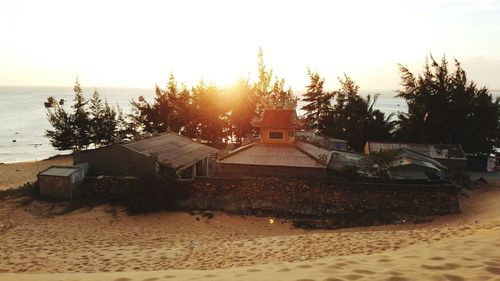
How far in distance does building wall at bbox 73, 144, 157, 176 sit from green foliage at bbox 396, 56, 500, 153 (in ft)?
98.7

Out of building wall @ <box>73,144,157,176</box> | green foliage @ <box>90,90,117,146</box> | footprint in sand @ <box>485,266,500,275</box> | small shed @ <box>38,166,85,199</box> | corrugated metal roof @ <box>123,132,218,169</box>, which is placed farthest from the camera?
green foliage @ <box>90,90,117,146</box>

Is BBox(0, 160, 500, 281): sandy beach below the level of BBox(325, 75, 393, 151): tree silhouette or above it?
below

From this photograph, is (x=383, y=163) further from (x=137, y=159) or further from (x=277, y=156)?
(x=137, y=159)

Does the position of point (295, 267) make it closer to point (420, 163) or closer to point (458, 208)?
point (458, 208)

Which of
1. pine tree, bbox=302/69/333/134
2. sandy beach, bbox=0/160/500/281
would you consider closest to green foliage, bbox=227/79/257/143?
pine tree, bbox=302/69/333/134

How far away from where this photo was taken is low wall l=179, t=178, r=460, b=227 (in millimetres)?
20422

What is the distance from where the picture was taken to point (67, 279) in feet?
28.8

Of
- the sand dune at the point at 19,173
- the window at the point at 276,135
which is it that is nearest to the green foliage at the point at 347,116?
the window at the point at 276,135

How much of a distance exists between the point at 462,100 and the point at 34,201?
40.5 meters

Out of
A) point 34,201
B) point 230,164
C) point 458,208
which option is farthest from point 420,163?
point 34,201

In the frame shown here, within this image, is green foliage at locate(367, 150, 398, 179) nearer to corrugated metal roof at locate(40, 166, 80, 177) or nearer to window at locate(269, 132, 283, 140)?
window at locate(269, 132, 283, 140)

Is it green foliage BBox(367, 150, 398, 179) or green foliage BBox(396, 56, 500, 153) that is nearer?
green foliage BBox(367, 150, 398, 179)

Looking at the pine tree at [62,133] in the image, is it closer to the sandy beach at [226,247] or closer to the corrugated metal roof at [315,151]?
the sandy beach at [226,247]

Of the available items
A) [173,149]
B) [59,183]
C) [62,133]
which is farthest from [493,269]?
[62,133]
